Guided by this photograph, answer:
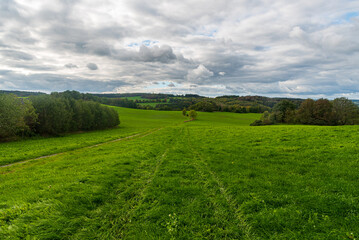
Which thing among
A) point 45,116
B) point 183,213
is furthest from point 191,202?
point 45,116

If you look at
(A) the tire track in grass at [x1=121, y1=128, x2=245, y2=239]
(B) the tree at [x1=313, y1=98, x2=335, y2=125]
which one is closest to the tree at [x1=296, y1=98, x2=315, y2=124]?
(B) the tree at [x1=313, y1=98, x2=335, y2=125]

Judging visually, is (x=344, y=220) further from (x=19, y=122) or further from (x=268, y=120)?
(x=268, y=120)

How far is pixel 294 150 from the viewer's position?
46.0 feet

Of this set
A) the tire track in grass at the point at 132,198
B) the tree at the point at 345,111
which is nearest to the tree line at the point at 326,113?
the tree at the point at 345,111

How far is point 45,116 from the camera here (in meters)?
38.5

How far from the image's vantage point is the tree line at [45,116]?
101ft

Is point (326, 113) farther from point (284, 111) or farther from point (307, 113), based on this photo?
point (284, 111)

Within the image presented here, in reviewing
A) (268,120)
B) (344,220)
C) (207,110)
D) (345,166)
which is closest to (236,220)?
(344,220)

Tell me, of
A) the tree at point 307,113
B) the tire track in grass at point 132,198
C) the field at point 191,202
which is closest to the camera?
the field at point 191,202

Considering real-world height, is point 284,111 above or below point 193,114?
above

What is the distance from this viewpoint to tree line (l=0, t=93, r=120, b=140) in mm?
30712

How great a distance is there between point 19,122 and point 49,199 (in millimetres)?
37191

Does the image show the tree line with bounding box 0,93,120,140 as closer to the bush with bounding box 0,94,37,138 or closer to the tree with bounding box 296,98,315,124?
the bush with bounding box 0,94,37,138

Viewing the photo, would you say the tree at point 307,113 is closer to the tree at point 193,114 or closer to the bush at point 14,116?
the tree at point 193,114
